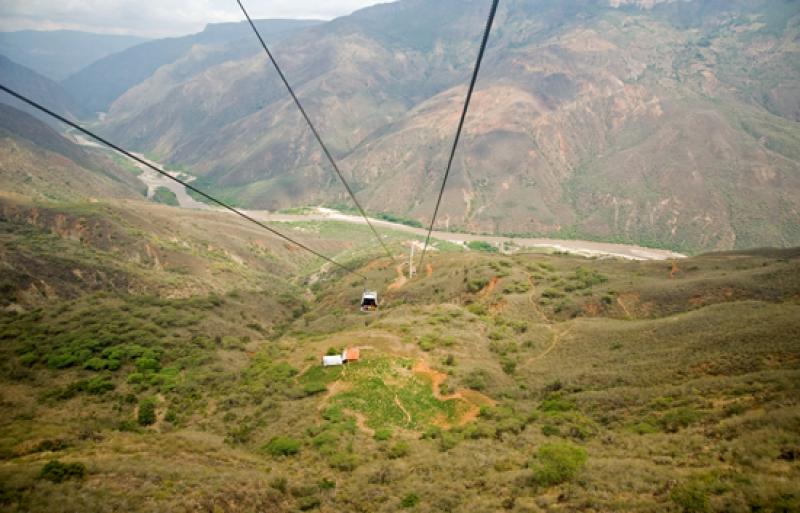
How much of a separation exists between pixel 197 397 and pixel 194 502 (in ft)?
67.1

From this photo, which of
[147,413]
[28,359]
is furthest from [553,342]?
[28,359]

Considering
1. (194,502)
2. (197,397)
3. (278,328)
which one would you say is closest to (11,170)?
(278,328)

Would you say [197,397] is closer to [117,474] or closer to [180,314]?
[117,474]

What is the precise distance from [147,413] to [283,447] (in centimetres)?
1261

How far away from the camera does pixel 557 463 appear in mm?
22797

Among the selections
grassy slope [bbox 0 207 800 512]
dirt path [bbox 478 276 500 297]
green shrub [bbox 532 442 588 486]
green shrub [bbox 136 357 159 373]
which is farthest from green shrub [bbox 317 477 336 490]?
dirt path [bbox 478 276 500 297]

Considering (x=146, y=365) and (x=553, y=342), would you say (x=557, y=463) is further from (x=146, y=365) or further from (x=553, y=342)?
(x=146, y=365)

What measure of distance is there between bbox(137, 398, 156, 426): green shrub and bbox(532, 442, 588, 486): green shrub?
27.4m

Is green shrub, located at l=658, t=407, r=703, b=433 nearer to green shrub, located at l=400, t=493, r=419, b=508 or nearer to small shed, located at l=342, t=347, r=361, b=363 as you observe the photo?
green shrub, located at l=400, t=493, r=419, b=508

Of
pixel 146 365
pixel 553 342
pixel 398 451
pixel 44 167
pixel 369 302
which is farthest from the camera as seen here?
pixel 44 167

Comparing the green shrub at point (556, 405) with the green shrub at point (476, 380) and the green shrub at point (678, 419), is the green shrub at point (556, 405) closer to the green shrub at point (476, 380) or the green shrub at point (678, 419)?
the green shrub at point (476, 380)

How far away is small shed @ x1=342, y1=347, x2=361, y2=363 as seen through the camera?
135 feet

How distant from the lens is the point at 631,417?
29.5m

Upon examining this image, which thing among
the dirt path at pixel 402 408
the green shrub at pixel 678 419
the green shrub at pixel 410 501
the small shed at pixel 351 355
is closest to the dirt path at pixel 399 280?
the small shed at pixel 351 355
